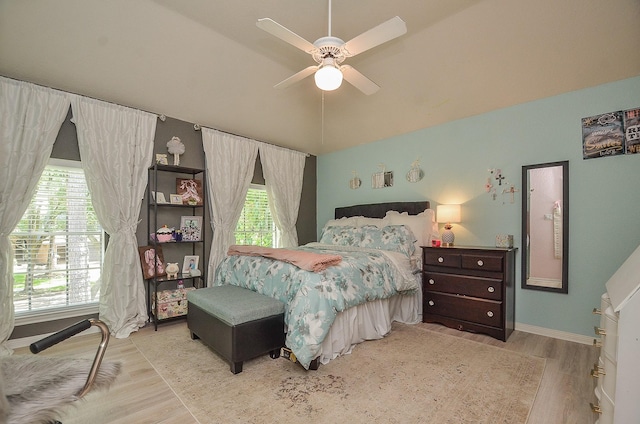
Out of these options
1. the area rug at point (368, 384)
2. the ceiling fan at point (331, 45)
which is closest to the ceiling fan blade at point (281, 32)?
the ceiling fan at point (331, 45)

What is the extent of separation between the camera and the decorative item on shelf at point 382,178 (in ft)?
15.6

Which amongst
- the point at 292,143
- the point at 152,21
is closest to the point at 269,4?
the point at 152,21

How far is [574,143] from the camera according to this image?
3131 millimetres

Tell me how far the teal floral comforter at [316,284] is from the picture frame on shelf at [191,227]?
0.72 m

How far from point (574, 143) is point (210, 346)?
14.0ft

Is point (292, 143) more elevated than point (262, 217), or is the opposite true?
point (292, 143)

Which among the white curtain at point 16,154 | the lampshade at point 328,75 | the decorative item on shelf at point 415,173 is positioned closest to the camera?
the lampshade at point 328,75

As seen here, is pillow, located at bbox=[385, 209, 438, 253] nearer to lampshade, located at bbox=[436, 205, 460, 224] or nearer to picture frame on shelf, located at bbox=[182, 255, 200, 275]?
lampshade, located at bbox=[436, 205, 460, 224]

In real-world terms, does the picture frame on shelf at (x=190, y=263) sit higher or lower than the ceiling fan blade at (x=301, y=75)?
lower

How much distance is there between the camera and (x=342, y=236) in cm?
438

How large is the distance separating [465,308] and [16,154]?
4884 millimetres

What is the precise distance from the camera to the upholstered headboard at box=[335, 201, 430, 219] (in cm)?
426

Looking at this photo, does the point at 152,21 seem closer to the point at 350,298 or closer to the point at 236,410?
the point at 350,298

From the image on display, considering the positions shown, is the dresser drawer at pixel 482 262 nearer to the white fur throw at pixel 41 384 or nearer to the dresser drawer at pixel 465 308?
the dresser drawer at pixel 465 308
